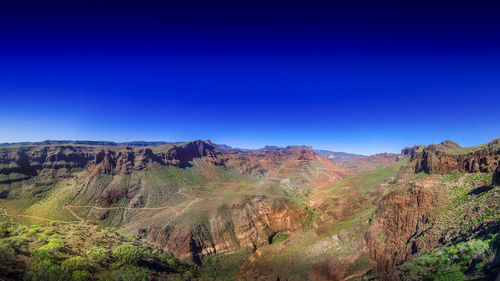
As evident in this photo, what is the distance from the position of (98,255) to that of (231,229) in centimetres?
5920

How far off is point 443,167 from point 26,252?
387 feet

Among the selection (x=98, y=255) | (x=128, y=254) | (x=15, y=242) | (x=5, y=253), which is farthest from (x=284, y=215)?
(x=5, y=253)

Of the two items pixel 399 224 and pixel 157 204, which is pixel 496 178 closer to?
pixel 399 224

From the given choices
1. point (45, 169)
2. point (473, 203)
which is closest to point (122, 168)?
point (45, 169)

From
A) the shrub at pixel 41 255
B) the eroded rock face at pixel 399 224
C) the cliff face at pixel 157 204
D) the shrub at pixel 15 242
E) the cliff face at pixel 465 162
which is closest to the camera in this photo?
the shrub at pixel 41 255

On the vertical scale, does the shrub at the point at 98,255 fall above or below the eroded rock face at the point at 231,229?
above

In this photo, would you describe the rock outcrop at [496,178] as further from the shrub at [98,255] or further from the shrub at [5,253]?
the shrub at [5,253]

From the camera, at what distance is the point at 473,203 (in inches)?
1602

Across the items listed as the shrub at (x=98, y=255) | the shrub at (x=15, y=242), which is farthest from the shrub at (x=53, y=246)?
the shrub at (x=98, y=255)

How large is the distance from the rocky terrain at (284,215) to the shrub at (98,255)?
12542 mm

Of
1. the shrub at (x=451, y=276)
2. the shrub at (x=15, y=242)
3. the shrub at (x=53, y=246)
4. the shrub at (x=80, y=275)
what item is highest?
the shrub at (x=451, y=276)

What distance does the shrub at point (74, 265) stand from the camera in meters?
39.1

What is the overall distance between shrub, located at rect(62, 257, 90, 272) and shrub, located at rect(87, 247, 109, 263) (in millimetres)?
6887

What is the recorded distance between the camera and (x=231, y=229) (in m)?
99.2
